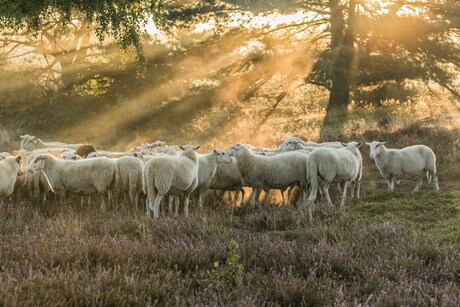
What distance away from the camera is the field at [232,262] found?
4.63 meters

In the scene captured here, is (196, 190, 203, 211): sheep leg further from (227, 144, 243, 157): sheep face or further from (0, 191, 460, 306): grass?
(0, 191, 460, 306): grass

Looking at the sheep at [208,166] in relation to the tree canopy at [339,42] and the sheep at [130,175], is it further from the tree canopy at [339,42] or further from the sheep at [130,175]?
the tree canopy at [339,42]

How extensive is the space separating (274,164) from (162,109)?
17.0 m

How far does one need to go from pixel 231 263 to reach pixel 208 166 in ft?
20.2

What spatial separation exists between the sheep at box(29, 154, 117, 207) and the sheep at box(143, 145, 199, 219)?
36.0 inches

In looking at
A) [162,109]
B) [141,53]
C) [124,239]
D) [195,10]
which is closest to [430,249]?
[124,239]

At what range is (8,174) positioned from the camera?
9.92 meters

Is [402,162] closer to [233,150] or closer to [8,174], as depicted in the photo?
[233,150]

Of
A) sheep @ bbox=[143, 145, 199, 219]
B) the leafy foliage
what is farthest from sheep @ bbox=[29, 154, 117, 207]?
the leafy foliage

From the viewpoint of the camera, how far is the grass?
4.63 m

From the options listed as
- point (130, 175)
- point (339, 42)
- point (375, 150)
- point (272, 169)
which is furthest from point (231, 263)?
point (339, 42)

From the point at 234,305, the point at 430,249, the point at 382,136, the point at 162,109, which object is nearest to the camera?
the point at 234,305

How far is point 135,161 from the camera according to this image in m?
10.9

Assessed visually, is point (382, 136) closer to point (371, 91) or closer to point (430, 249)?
point (371, 91)
